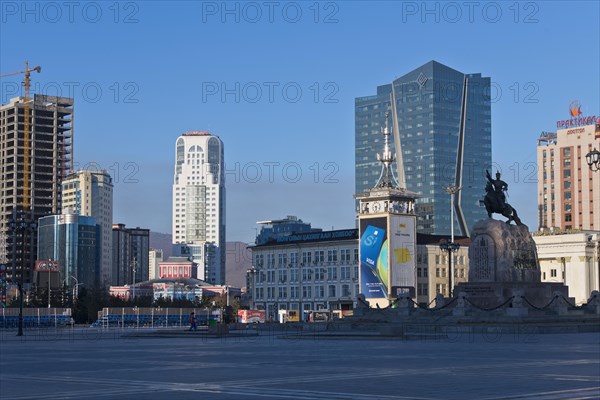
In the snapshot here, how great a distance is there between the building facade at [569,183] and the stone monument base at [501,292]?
408 ft

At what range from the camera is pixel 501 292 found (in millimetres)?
60594

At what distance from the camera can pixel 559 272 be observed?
15862 cm

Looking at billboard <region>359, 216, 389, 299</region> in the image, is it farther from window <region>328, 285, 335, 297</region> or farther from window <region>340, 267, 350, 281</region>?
window <region>328, 285, 335, 297</region>

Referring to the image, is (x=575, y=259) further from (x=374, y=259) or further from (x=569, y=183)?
(x=569, y=183)

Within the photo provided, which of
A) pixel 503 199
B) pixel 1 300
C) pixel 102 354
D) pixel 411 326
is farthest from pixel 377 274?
pixel 102 354

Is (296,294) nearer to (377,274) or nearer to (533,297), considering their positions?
(377,274)

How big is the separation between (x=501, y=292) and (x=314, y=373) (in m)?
38.4

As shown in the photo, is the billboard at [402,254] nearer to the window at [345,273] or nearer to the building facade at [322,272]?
the building facade at [322,272]

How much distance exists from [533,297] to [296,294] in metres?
93.8

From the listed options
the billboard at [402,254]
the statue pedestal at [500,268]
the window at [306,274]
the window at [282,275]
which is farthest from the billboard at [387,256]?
the statue pedestal at [500,268]

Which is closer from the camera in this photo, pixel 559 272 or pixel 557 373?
pixel 557 373

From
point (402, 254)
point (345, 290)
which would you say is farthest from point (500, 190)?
point (345, 290)

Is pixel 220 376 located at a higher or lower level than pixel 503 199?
lower

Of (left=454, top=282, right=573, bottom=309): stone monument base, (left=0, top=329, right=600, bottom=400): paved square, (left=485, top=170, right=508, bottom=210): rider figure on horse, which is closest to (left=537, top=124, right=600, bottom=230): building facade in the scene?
(left=485, top=170, right=508, bottom=210): rider figure on horse
